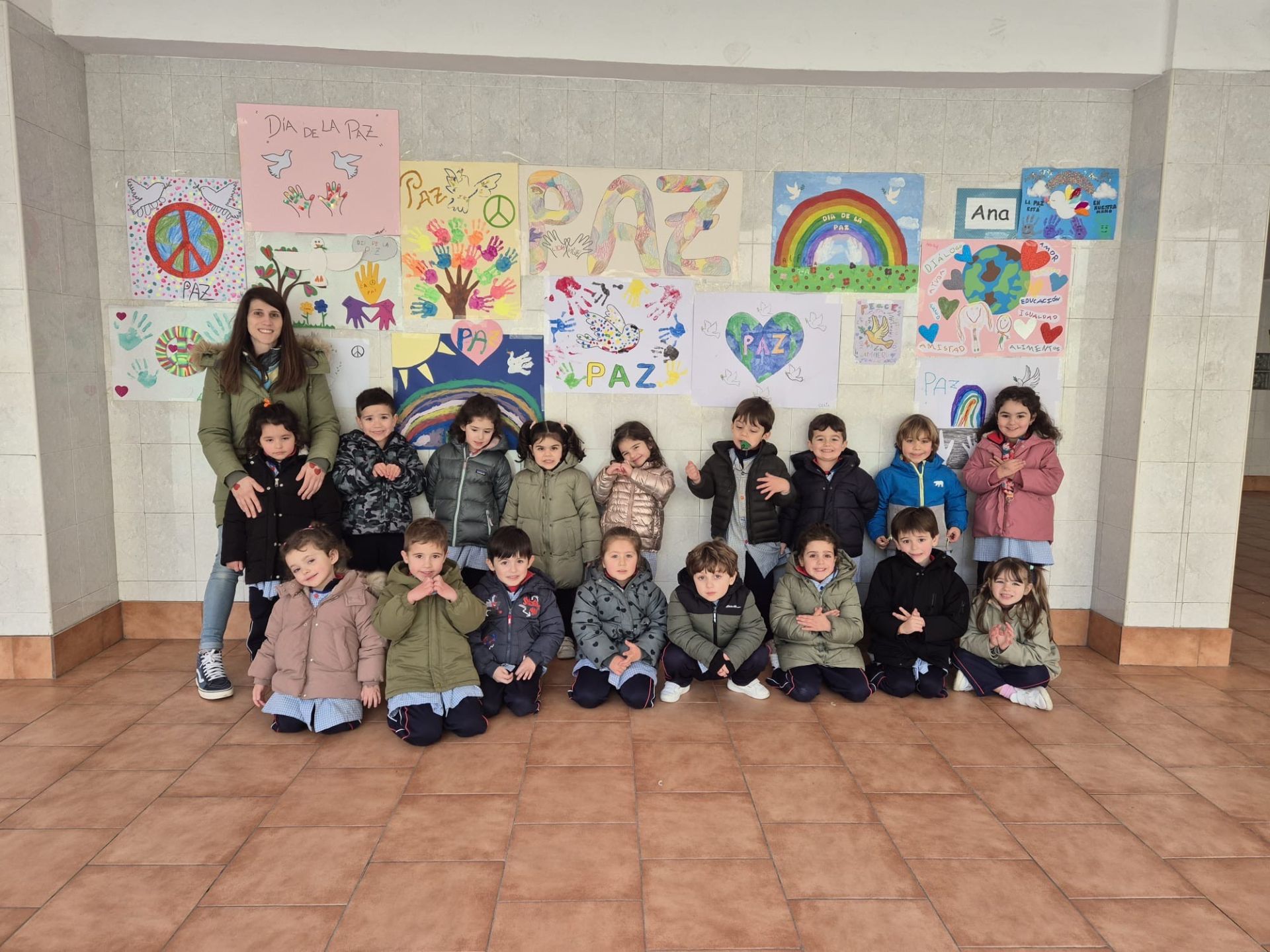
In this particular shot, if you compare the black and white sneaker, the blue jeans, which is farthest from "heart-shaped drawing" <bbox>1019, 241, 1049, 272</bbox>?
the black and white sneaker

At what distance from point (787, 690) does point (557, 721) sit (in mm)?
973

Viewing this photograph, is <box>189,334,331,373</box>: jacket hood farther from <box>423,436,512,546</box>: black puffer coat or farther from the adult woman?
<box>423,436,512,546</box>: black puffer coat

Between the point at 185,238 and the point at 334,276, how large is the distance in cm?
68

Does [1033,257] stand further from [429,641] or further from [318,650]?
[318,650]

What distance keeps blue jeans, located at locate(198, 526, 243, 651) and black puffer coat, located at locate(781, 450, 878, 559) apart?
8.10 ft

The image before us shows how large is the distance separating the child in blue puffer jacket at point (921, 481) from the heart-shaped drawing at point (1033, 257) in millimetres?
893

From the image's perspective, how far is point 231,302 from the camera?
12.5 feet

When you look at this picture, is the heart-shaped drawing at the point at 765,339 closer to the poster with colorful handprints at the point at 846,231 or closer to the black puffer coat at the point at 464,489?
the poster with colorful handprints at the point at 846,231

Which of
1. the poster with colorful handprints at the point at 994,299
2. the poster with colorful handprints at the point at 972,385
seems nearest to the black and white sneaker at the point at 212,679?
the poster with colorful handprints at the point at 972,385

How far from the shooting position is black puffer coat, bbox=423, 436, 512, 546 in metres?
3.73

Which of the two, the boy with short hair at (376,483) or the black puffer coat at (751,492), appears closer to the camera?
the boy with short hair at (376,483)

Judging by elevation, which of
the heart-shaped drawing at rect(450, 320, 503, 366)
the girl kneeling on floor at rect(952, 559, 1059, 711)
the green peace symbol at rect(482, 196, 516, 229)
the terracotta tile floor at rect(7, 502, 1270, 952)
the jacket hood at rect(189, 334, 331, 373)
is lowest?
the terracotta tile floor at rect(7, 502, 1270, 952)

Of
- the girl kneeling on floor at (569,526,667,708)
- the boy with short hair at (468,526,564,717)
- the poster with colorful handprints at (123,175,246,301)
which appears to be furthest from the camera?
the poster with colorful handprints at (123,175,246,301)

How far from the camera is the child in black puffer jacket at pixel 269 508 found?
11.1 feet
